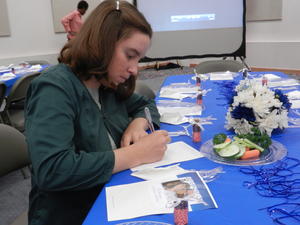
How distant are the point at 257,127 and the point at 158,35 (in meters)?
4.28

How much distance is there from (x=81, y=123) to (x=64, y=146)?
0.56 ft

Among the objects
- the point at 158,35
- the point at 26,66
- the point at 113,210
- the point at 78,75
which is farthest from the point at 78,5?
the point at 113,210

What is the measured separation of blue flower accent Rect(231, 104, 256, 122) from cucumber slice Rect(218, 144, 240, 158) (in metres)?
0.23

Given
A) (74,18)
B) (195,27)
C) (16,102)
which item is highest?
(74,18)

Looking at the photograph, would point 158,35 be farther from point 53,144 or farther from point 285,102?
point 53,144

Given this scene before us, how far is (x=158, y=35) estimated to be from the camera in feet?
17.7

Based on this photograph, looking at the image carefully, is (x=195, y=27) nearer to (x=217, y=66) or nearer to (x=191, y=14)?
(x=191, y=14)

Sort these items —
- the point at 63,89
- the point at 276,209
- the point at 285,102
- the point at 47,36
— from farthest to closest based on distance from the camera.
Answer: the point at 47,36
the point at 285,102
the point at 63,89
the point at 276,209

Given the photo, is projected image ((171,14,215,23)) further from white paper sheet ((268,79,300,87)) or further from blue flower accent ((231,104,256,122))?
blue flower accent ((231,104,256,122))

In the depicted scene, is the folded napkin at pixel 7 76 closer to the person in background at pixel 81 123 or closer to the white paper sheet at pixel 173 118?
the white paper sheet at pixel 173 118

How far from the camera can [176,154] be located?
121 centimetres

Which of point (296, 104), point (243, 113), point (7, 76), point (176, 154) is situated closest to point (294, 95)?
point (296, 104)

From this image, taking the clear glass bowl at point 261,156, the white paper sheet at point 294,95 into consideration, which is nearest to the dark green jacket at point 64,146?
the clear glass bowl at point 261,156

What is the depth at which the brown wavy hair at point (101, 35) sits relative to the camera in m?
1.10
